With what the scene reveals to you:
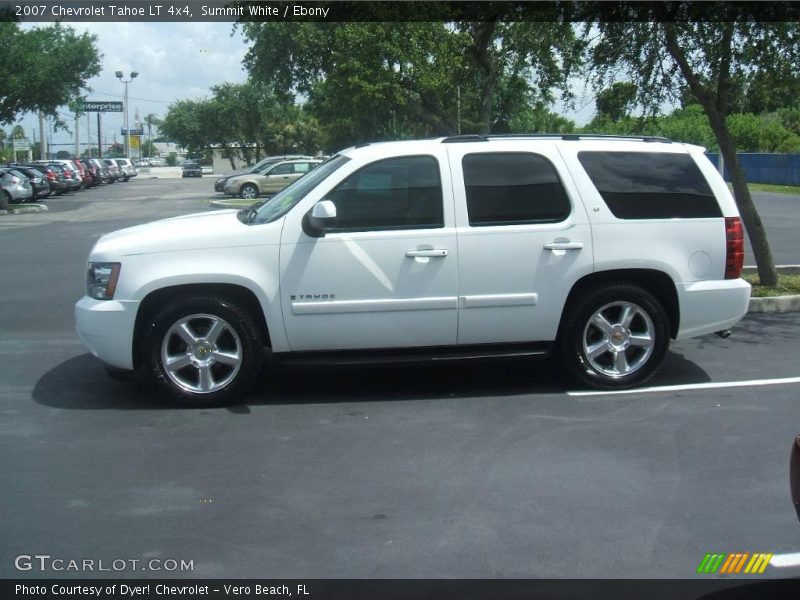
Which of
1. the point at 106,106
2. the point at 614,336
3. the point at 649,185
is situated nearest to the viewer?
the point at 614,336

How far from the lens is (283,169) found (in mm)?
37125

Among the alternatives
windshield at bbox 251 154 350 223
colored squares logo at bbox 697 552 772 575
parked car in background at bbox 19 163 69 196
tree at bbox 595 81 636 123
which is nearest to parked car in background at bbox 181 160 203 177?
parked car in background at bbox 19 163 69 196

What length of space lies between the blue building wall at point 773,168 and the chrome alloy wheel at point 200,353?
38.3 meters

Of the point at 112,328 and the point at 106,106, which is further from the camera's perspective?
the point at 106,106

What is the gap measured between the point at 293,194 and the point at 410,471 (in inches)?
107

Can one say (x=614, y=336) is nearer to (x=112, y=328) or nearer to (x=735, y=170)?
(x=112, y=328)

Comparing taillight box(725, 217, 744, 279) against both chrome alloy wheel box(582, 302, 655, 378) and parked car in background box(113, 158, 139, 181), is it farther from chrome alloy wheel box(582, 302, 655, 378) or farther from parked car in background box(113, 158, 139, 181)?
parked car in background box(113, 158, 139, 181)

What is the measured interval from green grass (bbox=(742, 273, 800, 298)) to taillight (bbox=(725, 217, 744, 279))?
11.6 ft

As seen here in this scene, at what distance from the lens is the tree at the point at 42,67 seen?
111 ft

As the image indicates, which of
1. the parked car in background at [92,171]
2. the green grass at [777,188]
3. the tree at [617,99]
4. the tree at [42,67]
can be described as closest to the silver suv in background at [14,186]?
the tree at [42,67]

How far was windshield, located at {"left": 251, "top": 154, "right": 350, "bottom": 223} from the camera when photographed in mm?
7075

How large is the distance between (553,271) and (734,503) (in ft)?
8.01

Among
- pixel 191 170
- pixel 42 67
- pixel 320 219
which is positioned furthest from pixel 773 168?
pixel 191 170

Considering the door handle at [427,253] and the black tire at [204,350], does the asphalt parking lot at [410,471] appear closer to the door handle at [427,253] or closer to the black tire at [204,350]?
the black tire at [204,350]
